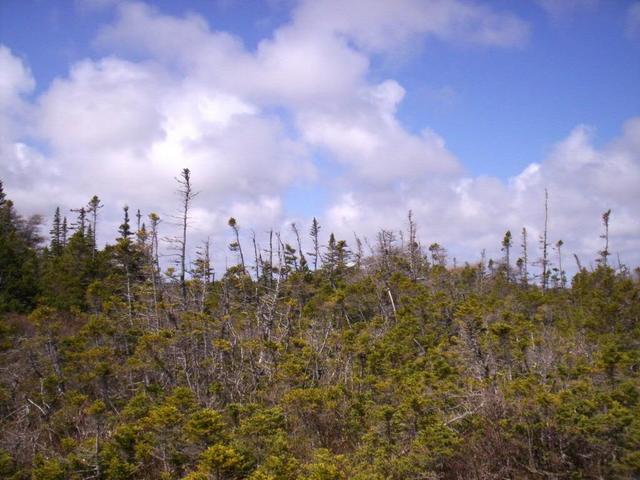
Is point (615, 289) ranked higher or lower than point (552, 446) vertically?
higher

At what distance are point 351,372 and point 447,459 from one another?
552 cm

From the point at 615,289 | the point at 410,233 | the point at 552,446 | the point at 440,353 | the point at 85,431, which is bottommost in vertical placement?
the point at 85,431

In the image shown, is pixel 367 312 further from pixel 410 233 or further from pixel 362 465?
pixel 362 465

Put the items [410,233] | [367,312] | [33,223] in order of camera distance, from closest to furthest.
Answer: [367,312] < [410,233] < [33,223]

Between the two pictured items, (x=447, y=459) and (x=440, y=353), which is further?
(x=440, y=353)

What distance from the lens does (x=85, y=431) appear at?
11836mm

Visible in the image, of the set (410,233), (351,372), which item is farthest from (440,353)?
(410,233)

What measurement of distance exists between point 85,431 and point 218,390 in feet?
11.6

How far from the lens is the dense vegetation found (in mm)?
7820

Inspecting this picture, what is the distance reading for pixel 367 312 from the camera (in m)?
24.2

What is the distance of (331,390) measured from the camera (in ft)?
36.7

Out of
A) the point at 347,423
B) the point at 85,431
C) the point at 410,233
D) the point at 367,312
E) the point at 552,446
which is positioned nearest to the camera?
the point at 552,446

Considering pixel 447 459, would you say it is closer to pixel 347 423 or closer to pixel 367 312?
pixel 347 423

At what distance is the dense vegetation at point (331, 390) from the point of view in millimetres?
7820
